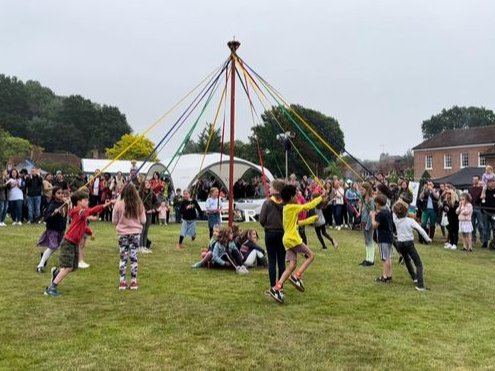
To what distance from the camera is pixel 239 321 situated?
17.8ft

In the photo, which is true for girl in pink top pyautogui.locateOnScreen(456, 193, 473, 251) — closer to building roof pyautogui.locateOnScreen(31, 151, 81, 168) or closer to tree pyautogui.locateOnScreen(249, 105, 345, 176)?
tree pyautogui.locateOnScreen(249, 105, 345, 176)

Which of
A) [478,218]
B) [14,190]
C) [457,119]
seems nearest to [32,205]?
[14,190]

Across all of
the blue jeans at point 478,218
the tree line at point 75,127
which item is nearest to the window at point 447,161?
the blue jeans at point 478,218

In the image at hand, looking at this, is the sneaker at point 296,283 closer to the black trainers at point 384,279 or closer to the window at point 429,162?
the black trainers at point 384,279

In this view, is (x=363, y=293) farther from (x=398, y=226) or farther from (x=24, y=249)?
(x=24, y=249)

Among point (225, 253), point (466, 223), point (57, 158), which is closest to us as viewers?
point (225, 253)

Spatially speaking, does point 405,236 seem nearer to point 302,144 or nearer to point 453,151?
point 302,144

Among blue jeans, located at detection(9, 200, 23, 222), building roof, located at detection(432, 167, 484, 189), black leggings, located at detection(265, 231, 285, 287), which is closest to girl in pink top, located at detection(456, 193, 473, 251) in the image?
black leggings, located at detection(265, 231, 285, 287)

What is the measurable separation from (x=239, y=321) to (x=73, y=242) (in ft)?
9.29

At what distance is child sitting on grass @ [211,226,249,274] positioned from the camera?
337 inches

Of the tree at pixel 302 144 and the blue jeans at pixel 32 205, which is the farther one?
the tree at pixel 302 144

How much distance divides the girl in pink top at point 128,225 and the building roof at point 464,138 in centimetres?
5198

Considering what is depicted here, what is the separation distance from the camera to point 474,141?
5291cm

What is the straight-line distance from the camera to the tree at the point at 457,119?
318ft
